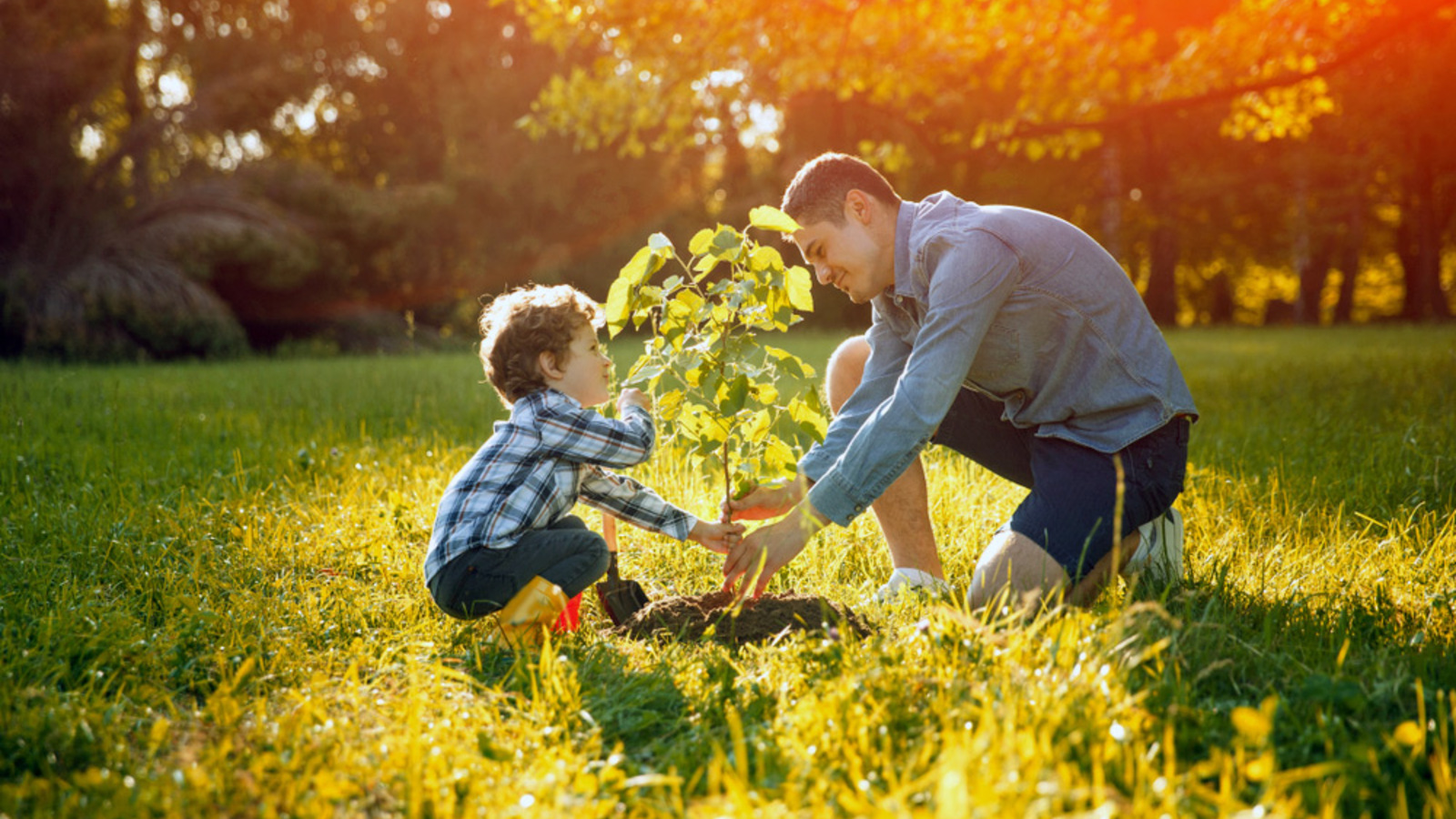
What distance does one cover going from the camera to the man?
263 cm

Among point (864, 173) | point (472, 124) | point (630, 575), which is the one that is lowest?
point (630, 575)

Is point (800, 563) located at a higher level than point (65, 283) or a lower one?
lower

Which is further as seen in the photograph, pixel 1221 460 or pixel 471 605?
pixel 1221 460

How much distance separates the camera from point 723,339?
8.80 ft

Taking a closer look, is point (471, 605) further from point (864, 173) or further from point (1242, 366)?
point (1242, 366)

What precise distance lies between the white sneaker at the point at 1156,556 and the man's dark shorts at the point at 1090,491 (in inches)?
3.5

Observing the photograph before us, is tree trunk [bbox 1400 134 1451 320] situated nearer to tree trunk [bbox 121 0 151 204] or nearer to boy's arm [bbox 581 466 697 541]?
boy's arm [bbox 581 466 697 541]

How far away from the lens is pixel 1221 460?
16.1ft

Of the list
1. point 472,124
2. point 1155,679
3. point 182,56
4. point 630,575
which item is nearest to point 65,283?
point 182,56

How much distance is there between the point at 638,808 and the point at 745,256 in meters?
1.49

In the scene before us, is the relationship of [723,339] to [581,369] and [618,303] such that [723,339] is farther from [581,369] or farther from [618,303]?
[581,369]

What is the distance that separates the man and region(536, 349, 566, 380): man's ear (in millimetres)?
697

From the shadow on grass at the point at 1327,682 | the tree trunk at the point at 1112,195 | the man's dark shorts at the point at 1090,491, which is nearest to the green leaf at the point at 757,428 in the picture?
the man's dark shorts at the point at 1090,491

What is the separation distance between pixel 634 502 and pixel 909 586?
940 mm
